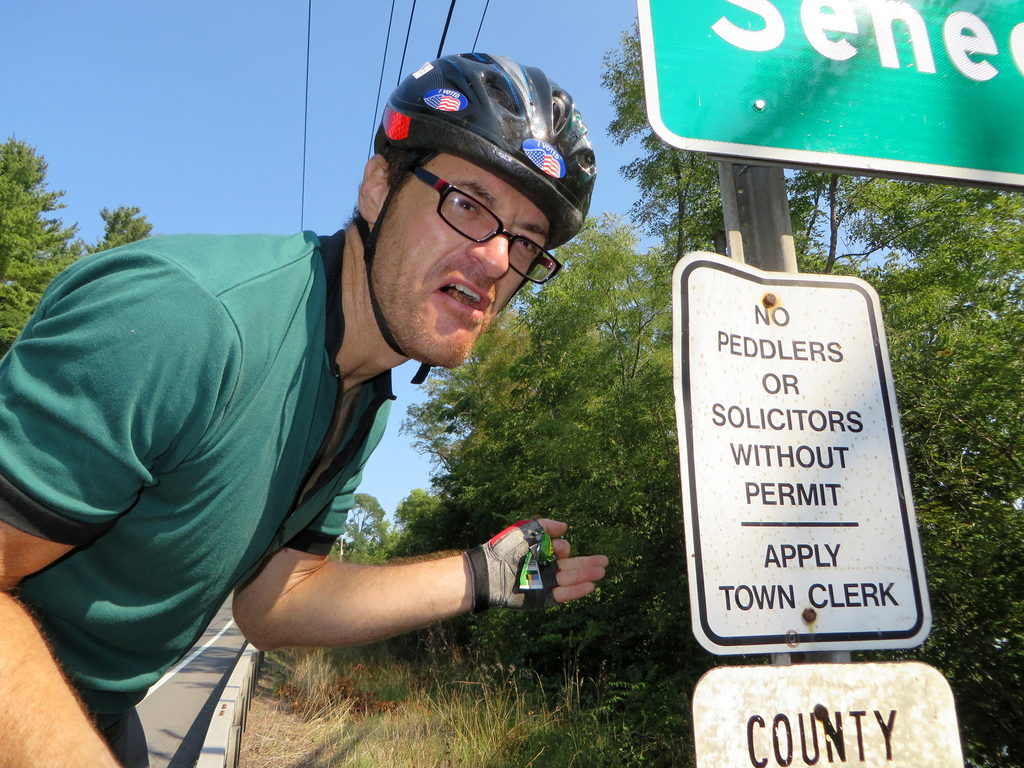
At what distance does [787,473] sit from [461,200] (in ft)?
3.80

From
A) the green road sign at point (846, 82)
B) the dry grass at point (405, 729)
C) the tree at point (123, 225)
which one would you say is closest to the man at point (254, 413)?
the green road sign at point (846, 82)

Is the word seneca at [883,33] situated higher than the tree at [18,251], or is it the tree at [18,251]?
the tree at [18,251]

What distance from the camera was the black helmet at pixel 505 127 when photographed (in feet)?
6.60

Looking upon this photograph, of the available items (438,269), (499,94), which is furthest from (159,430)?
(499,94)

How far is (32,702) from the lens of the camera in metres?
0.93

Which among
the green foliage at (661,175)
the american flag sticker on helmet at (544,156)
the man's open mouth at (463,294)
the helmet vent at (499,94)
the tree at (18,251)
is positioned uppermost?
the tree at (18,251)

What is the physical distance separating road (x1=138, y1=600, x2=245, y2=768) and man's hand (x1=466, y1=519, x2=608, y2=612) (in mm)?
3725

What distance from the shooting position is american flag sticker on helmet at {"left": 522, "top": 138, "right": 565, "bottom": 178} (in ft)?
6.80

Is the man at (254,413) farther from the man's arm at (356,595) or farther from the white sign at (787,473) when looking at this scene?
the white sign at (787,473)

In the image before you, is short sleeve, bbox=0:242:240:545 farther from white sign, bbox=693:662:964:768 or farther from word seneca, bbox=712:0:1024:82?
word seneca, bbox=712:0:1024:82

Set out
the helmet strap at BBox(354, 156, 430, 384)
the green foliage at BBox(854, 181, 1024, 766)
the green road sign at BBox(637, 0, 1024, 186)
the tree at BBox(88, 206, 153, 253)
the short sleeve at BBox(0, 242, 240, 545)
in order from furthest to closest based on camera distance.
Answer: the tree at BBox(88, 206, 153, 253) → the green foliage at BBox(854, 181, 1024, 766) → the helmet strap at BBox(354, 156, 430, 384) → the green road sign at BBox(637, 0, 1024, 186) → the short sleeve at BBox(0, 242, 240, 545)

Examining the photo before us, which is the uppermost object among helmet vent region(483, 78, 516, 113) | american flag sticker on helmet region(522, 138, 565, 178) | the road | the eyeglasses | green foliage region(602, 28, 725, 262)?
green foliage region(602, 28, 725, 262)

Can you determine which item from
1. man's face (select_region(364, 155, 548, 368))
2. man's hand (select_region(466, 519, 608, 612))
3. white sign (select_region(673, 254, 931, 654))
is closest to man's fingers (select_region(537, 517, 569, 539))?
man's hand (select_region(466, 519, 608, 612))

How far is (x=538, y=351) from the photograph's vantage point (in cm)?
1722
